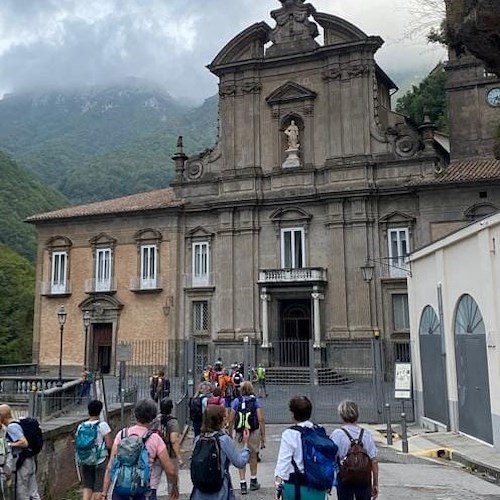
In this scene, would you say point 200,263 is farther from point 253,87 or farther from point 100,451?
point 100,451

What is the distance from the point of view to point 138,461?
5.69 m

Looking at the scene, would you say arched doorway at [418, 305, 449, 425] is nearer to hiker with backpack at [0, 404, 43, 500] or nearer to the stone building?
hiker with backpack at [0, 404, 43, 500]

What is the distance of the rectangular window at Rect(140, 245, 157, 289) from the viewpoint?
3584 centimetres

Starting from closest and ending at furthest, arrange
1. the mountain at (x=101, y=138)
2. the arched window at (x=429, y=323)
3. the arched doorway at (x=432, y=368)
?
1. the arched doorway at (x=432, y=368)
2. the arched window at (x=429, y=323)
3. the mountain at (x=101, y=138)

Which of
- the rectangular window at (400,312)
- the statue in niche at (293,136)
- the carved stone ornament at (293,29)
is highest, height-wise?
the carved stone ornament at (293,29)

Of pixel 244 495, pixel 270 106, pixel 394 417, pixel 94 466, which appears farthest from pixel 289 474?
pixel 270 106

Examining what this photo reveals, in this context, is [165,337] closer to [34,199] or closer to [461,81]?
[461,81]

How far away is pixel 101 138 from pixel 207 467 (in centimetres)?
14274

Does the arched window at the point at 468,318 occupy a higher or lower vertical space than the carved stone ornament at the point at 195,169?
lower

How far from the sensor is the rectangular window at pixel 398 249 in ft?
104

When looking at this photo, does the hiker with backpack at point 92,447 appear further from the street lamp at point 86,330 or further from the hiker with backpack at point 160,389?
the street lamp at point 86,330

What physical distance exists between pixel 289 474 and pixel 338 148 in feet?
96.0

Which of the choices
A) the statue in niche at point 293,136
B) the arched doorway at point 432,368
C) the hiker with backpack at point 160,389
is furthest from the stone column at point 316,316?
the hiker with backpack at point 160,389

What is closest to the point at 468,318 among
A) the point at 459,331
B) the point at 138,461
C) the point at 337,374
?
the point at 459,331
